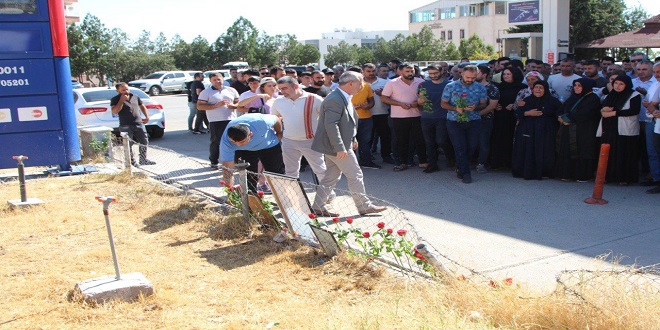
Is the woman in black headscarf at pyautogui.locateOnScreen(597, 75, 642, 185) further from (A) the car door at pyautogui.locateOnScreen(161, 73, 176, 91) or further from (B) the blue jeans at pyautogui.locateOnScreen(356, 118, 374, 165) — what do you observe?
(A) the car door at pyautogui.locateOnScreen(161, 73, 176, 91)

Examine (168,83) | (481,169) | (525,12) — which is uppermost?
Result: (525,12)

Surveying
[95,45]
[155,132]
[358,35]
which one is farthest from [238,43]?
[358,35]

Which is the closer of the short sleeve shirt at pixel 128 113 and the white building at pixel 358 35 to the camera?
the short sleeve shirt at pixel 128 113

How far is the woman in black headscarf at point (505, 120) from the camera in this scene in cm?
1043

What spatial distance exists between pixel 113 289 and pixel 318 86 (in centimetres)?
640

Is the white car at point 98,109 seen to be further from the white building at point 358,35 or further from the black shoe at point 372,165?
the white building at point 358,35

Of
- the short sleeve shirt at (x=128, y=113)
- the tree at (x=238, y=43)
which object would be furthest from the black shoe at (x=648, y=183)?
the tree at (x=238, y=43)

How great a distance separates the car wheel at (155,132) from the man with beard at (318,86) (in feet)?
25.5

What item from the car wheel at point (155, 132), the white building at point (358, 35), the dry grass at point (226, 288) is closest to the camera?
the dry grass at point (226, 288)

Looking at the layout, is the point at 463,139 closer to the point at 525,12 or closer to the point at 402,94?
the point at 402,94

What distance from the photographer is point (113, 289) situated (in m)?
5.34

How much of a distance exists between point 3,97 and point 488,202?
779 centimetres

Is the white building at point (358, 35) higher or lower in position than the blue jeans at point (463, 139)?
higher

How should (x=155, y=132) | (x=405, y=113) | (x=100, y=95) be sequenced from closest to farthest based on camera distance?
(x=405, y=113)
(x=100, y=95)
(x=155, y=132)
